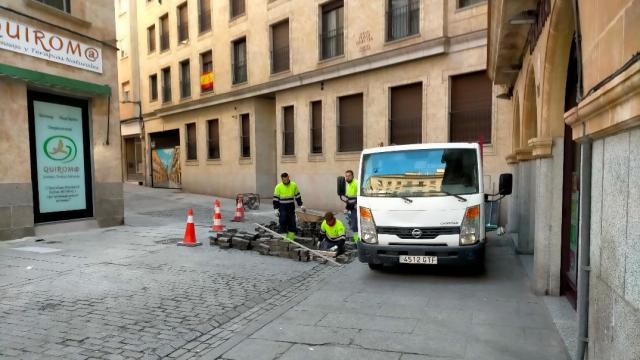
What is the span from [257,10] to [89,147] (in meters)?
11.0

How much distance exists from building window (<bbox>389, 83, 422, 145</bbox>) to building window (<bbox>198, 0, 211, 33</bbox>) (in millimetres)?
12763

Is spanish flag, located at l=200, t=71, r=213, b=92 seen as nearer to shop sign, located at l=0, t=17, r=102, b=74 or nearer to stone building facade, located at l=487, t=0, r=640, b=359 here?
shop sign, located at l=0, t=17, r=102, b=74

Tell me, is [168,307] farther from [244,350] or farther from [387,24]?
[387,24]

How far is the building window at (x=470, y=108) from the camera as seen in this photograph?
42.5 feet

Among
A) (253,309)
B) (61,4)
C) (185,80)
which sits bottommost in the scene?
(253,309)

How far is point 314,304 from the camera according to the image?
5668 mm

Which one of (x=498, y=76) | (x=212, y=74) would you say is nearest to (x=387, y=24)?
(x=498, y=76)

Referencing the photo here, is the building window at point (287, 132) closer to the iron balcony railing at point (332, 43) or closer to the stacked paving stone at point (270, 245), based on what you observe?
the iron balcony railing at point (332, 43)

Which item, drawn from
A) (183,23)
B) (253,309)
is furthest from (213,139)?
(253,309)

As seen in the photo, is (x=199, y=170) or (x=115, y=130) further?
(x=199, y=170)

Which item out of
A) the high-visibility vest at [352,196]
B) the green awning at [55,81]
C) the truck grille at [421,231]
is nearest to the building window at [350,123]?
the high-visibility vest at [352,196]

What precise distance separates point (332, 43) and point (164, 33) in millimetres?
13909

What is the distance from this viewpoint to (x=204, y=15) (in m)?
23.1

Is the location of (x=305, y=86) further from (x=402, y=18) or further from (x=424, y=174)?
(x=424, y=174)
